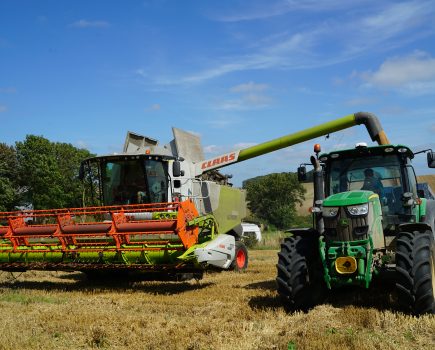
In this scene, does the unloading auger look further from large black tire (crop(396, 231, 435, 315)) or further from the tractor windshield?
large black tire (crop(396, 231, 435, 315))

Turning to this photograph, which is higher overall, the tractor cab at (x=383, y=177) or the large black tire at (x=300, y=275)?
the tractor cab at (x=383, y=177)

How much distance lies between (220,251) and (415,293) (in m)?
3.52

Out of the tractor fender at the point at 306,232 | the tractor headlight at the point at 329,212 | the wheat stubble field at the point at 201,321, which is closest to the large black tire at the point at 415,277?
the wheat stubble field at the point at 201,321

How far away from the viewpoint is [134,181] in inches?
375

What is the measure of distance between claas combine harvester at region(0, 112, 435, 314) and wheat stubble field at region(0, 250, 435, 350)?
15.6 inches

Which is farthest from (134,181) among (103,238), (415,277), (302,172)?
(415,277)

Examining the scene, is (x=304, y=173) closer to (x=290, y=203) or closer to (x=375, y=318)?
(x=375, y=318)

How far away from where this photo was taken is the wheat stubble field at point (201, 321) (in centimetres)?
429

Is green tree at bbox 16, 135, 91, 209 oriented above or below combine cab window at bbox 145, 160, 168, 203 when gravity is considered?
above

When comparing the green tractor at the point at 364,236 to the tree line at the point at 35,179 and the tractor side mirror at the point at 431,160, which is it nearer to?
the tractor side mirror at the point at 431,160

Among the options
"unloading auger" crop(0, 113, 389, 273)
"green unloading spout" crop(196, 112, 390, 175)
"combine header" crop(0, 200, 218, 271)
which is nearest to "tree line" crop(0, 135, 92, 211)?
"green unloading spout" crop(196, 112, 390, 175)

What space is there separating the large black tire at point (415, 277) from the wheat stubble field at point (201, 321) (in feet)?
0.62

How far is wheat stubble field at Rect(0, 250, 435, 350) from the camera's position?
4.29 meters

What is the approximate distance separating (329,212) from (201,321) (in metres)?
1.73
